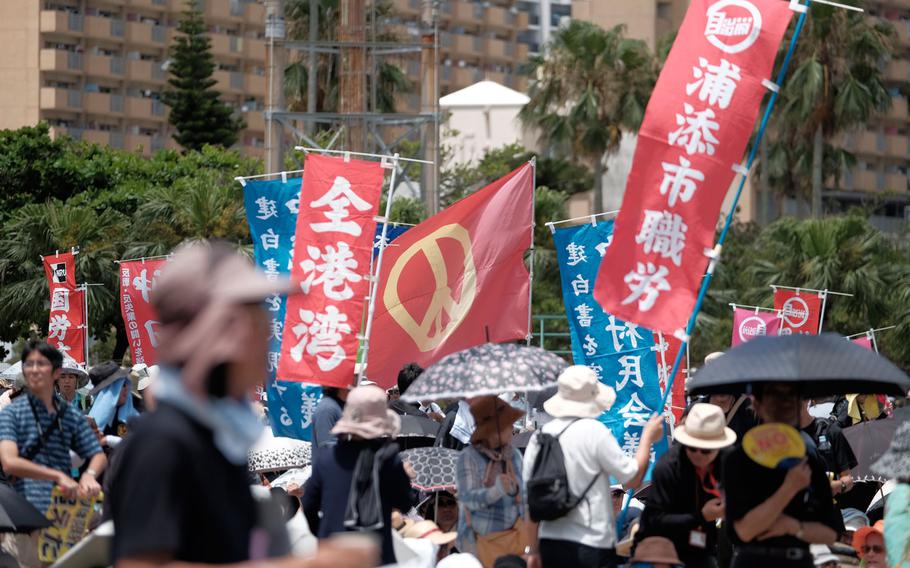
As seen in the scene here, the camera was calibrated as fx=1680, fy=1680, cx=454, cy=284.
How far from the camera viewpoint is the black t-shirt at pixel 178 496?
127 inches

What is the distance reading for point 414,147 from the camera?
182ft

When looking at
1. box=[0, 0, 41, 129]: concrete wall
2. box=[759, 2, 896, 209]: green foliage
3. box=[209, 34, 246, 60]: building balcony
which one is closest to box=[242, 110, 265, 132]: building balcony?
box=[209, 34, 246, 60]: building balcony

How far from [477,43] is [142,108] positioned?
62.6ft

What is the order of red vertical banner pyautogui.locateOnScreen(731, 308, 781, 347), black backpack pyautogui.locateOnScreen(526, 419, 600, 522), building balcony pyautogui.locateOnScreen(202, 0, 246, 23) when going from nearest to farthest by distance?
black backpack pyautogui.locateOnScreen(526, 419, 600, 522), red vertical banner pyautogui.locateOnScreen(731, 308, 781, 347), building balcony pyautogui.locateOnScreen(202, 0, 246, 23)

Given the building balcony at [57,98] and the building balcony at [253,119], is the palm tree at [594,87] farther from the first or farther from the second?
the building balcony at [253,119]

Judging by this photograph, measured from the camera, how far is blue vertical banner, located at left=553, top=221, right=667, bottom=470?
12.9 meters

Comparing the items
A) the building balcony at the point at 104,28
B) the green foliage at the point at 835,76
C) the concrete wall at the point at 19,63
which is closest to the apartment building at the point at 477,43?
the building balcony at the point at 104,28

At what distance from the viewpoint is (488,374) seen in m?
8.16

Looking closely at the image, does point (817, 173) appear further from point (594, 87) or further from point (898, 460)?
point (898, 460)

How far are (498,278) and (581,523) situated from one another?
6339mm

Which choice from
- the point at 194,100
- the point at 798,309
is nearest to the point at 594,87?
the point at 194,100

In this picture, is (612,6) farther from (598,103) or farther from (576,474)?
(576,474)

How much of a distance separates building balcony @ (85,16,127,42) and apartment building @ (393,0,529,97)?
550 inches

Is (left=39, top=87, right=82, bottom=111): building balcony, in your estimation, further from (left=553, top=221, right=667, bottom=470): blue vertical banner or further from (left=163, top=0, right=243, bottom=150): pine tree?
(left=553, top=221, right=667, bottom=470): blue vertical banner
